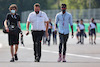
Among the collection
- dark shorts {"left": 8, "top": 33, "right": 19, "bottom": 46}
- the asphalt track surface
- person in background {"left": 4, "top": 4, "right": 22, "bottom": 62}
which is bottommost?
the asphalt track surface

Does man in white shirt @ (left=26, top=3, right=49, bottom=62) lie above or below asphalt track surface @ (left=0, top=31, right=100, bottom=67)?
above

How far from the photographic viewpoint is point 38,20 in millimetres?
11680

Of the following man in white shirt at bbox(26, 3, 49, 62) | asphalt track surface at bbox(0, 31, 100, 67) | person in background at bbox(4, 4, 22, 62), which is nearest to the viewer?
asphalt track surface at bbox(0, 31, 100, 67)

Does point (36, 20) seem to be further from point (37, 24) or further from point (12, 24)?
point (12, 24)

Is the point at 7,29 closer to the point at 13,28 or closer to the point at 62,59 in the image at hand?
the point at 13,28

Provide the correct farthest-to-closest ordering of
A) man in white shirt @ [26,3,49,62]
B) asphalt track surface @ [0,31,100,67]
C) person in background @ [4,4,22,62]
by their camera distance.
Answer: person in background @ [4,4,22,62] < man in white shirt @ [26,3,49,62] < asphalt track surface @ [0,31,100,67]

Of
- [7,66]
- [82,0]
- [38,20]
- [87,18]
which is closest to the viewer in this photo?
Answer: [7,66]

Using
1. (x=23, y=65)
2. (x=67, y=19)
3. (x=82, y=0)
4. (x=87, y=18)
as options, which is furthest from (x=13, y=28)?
(x=82, y=0)

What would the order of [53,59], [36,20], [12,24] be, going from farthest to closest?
[53,59] < [12,24] < [36,20]

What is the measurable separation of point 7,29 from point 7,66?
2514 millimetres

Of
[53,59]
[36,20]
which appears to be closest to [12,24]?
→ [36,20]

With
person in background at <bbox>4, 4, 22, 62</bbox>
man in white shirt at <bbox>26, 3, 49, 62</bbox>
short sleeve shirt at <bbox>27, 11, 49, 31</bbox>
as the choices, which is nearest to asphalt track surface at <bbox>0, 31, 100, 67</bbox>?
man in white shirt at <bbox>26, 3, 49, 62</bbox>

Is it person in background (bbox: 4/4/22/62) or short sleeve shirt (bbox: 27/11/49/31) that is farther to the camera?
person in background (bbox: 4/4/22/62)

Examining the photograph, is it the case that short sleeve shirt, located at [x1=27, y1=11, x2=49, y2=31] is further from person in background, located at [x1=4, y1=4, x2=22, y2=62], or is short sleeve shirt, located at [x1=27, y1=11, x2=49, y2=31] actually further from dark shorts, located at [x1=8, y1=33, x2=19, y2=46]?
dark shorts, located at [x1=8, y1=33, x2=19, y2=46]
